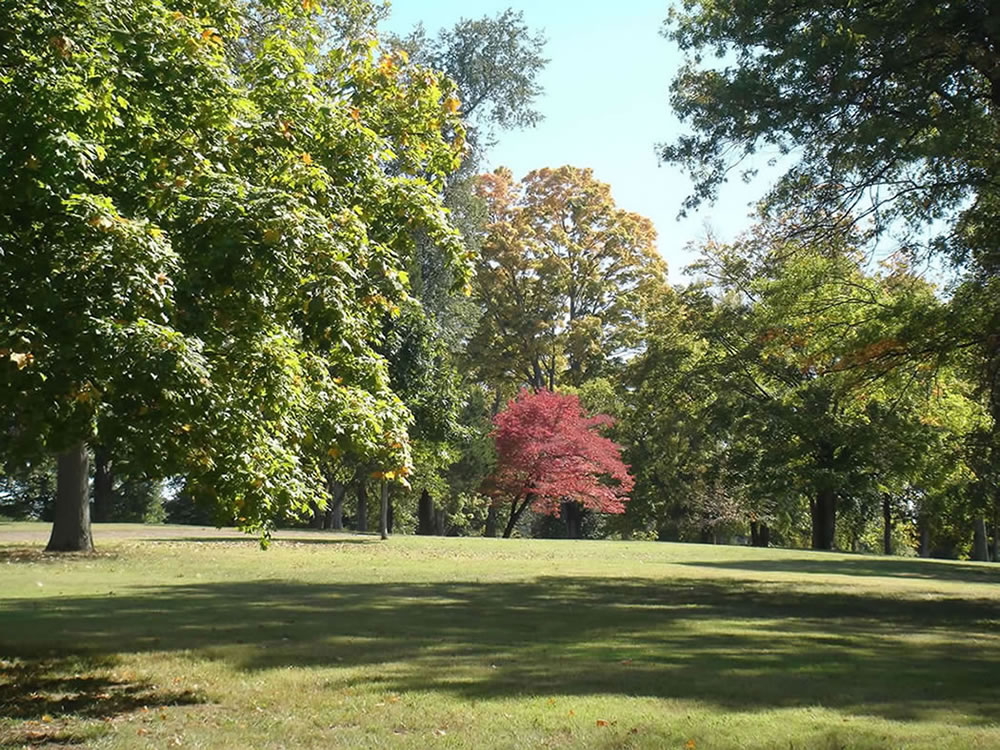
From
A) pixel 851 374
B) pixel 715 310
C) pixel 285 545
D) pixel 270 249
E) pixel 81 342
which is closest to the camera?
pixel 81 342

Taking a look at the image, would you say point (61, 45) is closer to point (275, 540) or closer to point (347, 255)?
point (347, 255)

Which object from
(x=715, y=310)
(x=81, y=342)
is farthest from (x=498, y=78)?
(x=81, y=342)

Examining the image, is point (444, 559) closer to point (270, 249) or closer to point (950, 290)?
point (950, 290)

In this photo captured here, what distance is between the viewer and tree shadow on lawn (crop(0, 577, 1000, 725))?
9.05 meters

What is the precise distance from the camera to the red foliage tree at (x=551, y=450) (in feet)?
153

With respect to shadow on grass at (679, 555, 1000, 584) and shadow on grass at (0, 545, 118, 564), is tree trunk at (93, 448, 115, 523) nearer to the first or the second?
→ shadow on grass at (0, 545, 118, 564)

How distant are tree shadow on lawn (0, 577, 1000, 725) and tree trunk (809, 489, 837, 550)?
2620 cm

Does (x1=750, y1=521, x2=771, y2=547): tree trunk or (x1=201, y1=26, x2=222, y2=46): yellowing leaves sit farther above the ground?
(x1=201, y1=26, x2=222, y2=46): yellowing leaves

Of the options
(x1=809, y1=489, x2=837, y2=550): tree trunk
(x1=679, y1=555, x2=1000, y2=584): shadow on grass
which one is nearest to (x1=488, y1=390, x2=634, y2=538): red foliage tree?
(x1=809, y1=489, x2=837, y2=550): tree trunk

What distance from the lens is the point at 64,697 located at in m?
8.65

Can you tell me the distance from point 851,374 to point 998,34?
6751 millimetres

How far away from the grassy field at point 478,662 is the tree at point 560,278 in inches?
1411

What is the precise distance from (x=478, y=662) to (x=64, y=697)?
3858 millimetres

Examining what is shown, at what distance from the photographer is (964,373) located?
64.5ft
